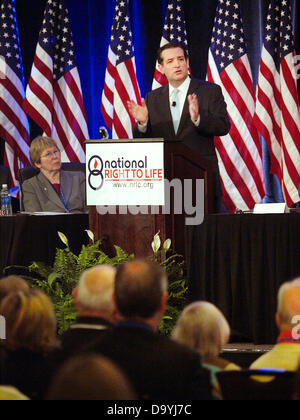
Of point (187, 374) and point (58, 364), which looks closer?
point (187, 374)

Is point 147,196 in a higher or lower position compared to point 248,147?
lower

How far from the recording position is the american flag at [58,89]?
29.0 ft

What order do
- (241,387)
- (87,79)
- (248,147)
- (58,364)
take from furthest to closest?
(87,79) → (248,147) → (58,364) → (241,387)

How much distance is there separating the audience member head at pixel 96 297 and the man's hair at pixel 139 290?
0.29m

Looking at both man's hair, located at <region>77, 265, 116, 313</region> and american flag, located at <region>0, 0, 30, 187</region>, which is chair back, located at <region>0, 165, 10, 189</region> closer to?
american flag, located at <region>0, 0, 30, 187</region>

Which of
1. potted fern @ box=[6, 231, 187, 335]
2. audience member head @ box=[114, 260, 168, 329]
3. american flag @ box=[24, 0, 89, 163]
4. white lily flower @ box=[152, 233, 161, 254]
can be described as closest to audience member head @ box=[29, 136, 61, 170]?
potted fern @ box=[6, 231, 187, 335]

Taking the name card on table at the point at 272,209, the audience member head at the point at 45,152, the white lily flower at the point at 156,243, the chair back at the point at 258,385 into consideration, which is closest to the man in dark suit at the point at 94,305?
the chair back at the point at 258,385

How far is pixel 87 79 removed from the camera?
9625mm

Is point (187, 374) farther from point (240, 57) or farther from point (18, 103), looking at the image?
point (18, 103)

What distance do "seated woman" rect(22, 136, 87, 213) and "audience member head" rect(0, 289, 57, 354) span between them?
378 centimetres

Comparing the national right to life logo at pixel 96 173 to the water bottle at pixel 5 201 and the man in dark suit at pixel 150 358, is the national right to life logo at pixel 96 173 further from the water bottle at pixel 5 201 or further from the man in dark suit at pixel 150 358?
the man in dark suit at pixel 150 358

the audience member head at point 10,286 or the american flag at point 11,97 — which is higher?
the american flag at point 11,97
